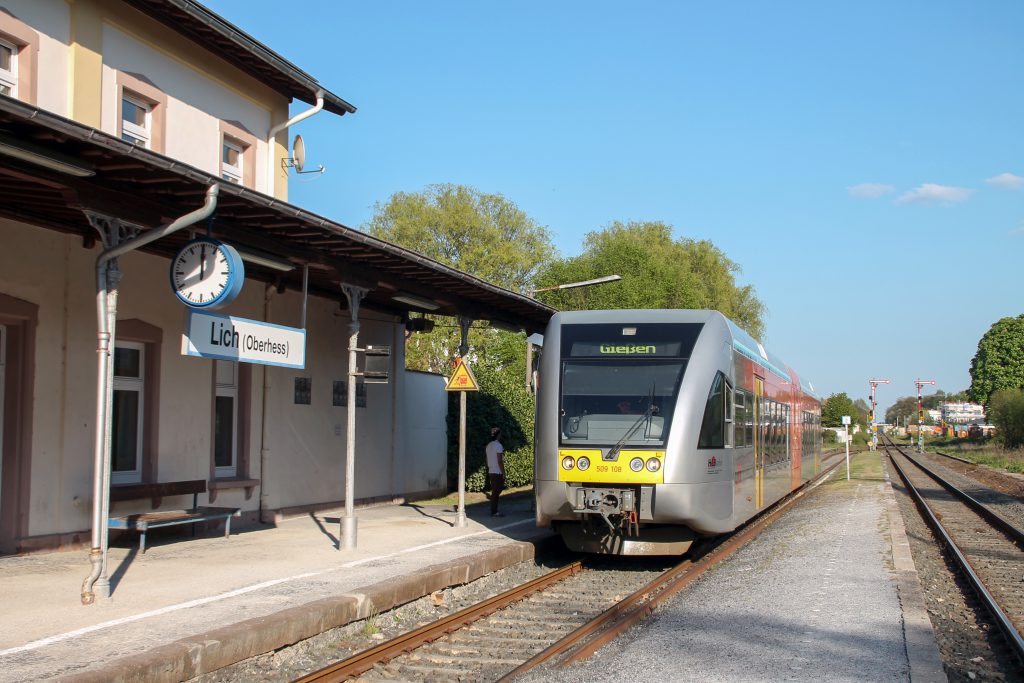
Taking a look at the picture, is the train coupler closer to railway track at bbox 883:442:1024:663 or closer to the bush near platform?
railway track at bbox 883:442:1024:663

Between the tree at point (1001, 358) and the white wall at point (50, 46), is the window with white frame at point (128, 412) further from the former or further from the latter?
the tree at point (1001, 358)

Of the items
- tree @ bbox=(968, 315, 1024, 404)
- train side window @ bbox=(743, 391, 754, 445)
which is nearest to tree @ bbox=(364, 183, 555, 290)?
train side window @ bbox=(743, 391, 754, 445)

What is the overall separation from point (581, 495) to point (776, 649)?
12.2ft

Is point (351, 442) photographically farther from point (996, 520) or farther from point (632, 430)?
point (996, 520)

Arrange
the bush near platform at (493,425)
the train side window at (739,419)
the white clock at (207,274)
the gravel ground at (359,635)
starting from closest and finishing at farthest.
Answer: the gravel ground at (359,635), the white clock at (207,274), the train side window at (739,419), the bush near platform at (493,425)

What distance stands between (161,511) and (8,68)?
18.0 feet

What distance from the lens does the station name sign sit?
28.7 ft

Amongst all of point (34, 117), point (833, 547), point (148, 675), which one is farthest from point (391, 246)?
point (833, 547)

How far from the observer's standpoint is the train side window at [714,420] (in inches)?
427

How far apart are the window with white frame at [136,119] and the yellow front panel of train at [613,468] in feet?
24.5

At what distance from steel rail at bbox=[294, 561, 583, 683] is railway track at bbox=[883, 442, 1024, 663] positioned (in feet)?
14.1

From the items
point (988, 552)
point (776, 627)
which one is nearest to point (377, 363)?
point (776, 627)

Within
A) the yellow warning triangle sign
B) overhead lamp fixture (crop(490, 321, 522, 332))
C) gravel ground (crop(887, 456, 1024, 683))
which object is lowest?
gravel ground (crop(887, 456, 1024, 683))

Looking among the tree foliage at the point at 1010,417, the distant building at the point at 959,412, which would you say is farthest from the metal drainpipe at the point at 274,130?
the distant building at the point at 959,412
